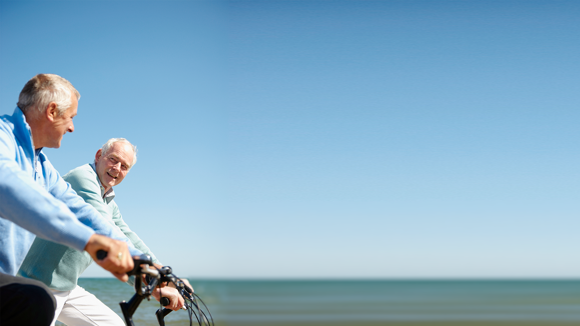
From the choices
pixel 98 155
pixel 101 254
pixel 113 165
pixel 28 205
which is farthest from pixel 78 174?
pixel 101 254

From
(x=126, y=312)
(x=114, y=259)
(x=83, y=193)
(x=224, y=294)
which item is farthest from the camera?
(x=224, y=294)

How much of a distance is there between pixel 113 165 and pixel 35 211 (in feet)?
5.90

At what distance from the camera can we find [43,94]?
80.4 inches

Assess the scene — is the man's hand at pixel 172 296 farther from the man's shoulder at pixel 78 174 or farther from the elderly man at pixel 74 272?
the man's shoulder at pixel 78 174

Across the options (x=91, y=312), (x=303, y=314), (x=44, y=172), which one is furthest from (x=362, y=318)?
(x=44, y=172)

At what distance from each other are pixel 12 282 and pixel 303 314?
45.5 feet

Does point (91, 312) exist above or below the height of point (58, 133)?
below

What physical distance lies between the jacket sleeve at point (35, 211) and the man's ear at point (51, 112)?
19.3 inches

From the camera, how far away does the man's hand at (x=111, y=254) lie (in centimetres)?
158

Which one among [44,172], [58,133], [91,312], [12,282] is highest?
[58,133]

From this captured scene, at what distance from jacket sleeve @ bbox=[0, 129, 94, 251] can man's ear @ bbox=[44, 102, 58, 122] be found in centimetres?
49

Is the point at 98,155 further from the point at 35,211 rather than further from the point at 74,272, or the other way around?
the point at 35,211

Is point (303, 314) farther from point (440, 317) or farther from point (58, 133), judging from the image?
point (58, 133)

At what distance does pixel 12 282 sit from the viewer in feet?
5.76
